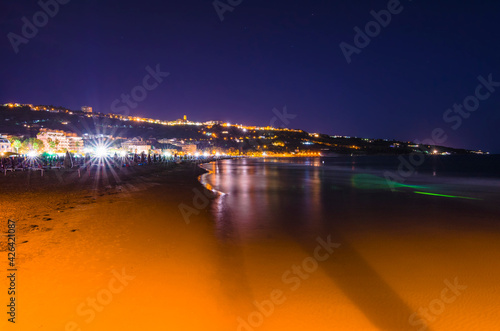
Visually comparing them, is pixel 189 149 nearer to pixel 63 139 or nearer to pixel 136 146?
pixel 136 146

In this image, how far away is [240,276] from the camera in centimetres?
530

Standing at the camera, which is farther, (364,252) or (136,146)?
(136,146)

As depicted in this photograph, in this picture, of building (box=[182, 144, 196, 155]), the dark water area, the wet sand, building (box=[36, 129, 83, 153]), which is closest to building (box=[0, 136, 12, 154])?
building (box=[36, 129, 83, 153])

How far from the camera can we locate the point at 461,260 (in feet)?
21.0

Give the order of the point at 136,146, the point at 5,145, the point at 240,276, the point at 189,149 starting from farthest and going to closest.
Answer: the point at 189,149 < the point at 136,146 < the point at 5,145 < the point at 240,276

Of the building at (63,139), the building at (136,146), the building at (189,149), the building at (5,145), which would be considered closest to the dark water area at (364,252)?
the building at (5,145)

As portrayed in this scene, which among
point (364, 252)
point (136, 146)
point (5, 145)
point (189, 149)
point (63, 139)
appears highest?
point (63, 139)

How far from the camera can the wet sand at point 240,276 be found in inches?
156

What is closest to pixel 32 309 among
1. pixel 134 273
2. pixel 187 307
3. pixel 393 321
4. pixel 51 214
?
pixel 134 273

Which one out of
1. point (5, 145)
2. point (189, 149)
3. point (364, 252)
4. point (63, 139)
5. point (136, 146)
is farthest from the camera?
point (189, 149)

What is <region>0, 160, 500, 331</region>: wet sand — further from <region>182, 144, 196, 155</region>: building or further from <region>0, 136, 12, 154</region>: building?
<region>182, 144, 196, 155</region>: building

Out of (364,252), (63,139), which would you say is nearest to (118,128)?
(63,139)

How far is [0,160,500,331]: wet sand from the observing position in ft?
13.0

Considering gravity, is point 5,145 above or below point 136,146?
above
